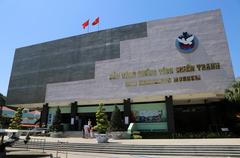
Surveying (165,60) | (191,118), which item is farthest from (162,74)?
(191,118)

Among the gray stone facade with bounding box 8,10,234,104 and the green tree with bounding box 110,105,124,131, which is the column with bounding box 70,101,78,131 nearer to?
the gray stone facade with bounding box 8,10,234,104

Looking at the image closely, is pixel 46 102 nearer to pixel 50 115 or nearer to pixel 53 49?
pixel 50 115

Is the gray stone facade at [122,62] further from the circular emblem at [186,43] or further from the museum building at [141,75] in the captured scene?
the circular emblem at [186,43]

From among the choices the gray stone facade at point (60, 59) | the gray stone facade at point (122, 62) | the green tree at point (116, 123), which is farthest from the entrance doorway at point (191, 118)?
the gray stone facade at point (60, 59)

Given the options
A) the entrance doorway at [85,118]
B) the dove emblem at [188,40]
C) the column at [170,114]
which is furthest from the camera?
the entrance doorway at [85,118]

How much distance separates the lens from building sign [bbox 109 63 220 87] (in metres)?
25.5

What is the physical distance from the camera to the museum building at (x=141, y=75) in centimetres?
2583

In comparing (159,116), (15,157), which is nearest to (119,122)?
(159,116)

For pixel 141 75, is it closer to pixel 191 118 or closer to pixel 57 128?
pixel 191 118

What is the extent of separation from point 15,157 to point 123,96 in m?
16.9

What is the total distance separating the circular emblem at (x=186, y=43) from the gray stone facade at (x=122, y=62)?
52 cm

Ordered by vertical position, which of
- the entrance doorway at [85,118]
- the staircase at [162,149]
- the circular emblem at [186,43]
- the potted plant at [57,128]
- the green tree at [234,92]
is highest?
the circular emblem at [186,43]

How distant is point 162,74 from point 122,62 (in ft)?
20.2

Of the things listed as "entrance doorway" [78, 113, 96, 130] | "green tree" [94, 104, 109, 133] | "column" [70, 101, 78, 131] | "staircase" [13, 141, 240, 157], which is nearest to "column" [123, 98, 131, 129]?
"green tree" [94, 104, 109, 133]
